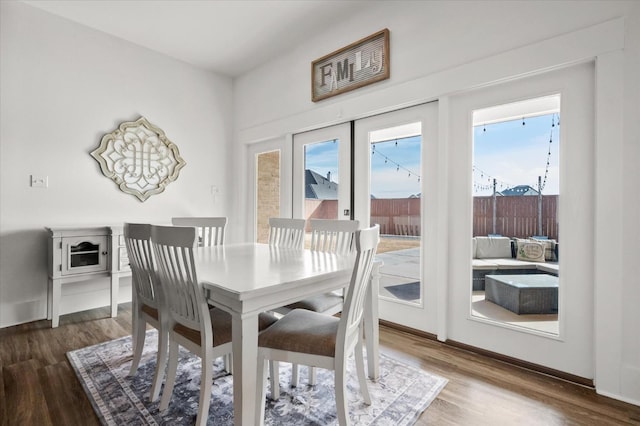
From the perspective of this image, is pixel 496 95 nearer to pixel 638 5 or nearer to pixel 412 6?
pixel 638 5

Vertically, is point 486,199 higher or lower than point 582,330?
higher

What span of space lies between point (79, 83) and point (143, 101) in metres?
0.59

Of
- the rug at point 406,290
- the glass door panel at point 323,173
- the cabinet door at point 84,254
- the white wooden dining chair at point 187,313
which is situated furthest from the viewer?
the glass door panel at point 323,173

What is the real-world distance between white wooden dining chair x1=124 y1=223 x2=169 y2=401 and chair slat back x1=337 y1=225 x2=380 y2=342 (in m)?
0.93

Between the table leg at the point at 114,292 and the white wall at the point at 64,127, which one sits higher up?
the white wall at the point at 64,127

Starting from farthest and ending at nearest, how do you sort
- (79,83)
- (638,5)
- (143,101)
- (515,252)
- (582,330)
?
(143,101), (79,83), (515,252), (582,330), (638,5)

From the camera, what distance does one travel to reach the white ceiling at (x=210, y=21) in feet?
9.37

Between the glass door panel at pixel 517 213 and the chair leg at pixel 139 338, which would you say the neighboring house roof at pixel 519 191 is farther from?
the chair leg at pixel 139 338

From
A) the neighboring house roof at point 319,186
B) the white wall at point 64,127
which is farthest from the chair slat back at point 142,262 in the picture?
the neighboring house roof at point 319,186

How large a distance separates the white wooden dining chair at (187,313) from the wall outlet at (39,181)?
7.50 feet

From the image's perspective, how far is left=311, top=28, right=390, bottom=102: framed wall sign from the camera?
2.77m

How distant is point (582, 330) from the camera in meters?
1.90

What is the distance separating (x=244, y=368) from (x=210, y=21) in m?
3.16

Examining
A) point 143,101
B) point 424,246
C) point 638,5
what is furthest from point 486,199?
point 143,101
